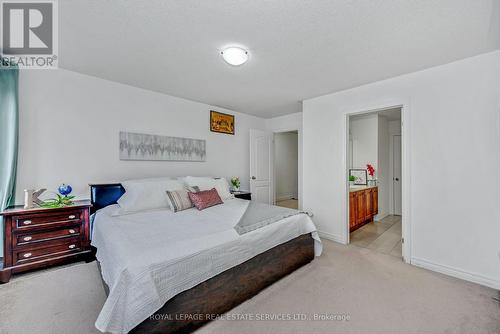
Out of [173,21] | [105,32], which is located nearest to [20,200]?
[105,32]

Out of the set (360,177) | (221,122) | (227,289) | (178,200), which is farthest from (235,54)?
(360,177)

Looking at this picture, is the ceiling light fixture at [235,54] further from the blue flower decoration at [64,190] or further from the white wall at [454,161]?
the blue flower decoration at [64,190]

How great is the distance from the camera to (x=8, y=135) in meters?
2.29

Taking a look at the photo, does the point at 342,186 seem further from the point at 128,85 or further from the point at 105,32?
the point at 128,85

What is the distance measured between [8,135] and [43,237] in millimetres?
1205

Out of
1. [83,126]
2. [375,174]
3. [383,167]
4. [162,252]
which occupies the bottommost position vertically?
[162,252]

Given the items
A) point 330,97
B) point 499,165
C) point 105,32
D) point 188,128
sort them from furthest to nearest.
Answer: point 188,128 < point 330,97 < point 499,165 < point 105,32

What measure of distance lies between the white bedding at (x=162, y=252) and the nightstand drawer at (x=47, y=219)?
0.31 metres

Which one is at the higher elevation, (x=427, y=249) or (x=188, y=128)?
(x=188, y=128)

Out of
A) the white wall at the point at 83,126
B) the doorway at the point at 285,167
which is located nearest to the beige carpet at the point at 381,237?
the doorway at the point at 285,167

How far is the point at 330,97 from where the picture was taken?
3.50 meters

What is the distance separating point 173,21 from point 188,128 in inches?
89.9

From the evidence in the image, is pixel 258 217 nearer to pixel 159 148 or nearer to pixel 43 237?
pixel 159 148

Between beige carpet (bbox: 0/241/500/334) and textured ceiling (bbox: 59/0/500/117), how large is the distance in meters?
2.47
